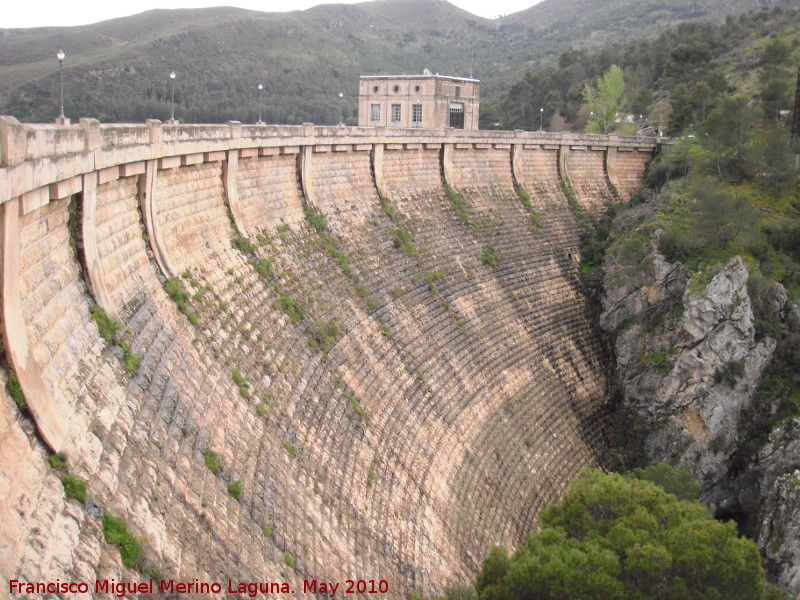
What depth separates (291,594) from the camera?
1195 cm

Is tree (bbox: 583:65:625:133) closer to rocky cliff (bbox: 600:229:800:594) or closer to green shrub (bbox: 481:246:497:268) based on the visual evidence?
green shrub (bbox: 481:246:497:268)

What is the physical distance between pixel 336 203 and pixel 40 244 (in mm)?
13890

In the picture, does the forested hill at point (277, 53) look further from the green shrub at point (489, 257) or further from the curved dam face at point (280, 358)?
the curved dam face at point (280, 358)

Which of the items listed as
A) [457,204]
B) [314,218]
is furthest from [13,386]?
[457,204]

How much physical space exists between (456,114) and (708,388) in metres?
30.7

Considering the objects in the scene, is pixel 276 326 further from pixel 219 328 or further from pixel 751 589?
pixel 751 589

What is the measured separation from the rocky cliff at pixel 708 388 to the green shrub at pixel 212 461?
17.2m

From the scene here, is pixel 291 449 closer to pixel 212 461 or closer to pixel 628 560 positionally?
pixel 212 461

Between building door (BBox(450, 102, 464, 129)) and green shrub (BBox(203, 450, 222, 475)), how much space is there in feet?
138

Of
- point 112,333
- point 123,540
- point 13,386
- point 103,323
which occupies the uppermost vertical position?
point 13,386

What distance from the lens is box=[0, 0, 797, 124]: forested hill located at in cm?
6604

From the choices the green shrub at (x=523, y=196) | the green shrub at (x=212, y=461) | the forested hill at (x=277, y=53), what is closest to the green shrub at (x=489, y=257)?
the green shrub at (x=523, y=196)

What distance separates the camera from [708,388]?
26.4 m

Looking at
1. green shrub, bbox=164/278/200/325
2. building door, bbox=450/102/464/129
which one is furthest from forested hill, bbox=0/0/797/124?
green shrub, bbox=164/278/200/325
